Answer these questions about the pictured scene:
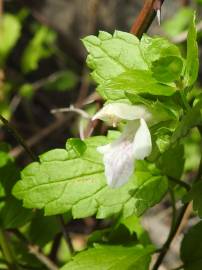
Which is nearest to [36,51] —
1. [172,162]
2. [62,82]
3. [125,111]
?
[62,82]

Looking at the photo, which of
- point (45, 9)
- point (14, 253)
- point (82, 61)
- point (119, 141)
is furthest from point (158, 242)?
point (45, 9)

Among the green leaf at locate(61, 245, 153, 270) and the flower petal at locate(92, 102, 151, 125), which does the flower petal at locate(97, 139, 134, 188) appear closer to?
the flower petal at locate(92, 102, 151, 125)

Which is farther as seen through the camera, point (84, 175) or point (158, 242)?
point (158, 242)

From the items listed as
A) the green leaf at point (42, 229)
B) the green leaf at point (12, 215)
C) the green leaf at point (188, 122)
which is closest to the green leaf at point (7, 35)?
the green leaf at point (42, 229)

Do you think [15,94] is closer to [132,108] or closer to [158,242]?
[158,242]

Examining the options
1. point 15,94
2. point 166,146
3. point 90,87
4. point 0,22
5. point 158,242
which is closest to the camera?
point 166,146

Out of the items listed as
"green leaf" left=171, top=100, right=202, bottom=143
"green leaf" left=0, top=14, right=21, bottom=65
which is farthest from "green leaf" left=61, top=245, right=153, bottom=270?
"green leaf" left=0, top=14, right=21, bottom=65
